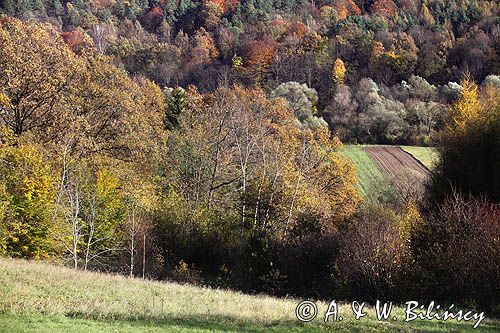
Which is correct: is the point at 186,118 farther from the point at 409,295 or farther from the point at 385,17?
the point at 385,17

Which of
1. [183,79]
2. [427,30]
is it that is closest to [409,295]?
[183,79]

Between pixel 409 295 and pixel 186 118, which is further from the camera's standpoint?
pixel 186 118

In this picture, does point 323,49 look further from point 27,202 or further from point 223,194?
point 27,202

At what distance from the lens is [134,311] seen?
41.1ft

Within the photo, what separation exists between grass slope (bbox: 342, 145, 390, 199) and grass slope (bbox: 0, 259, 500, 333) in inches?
1083

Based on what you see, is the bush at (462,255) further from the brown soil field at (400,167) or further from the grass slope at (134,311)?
the brown soil field at (400,167)

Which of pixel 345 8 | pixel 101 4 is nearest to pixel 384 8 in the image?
pixel 345 8

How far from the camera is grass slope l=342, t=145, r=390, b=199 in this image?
41.8m

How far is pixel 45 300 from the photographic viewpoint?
12.8 m

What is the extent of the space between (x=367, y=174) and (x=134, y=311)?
3807 centimetres

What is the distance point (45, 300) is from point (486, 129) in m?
21.9

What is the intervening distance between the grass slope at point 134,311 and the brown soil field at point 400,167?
82.3ft

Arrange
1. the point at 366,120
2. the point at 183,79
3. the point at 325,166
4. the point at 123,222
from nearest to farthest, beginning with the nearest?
the point at 123,222
the point at 325,166
the point at 366,120
the point at 183,79

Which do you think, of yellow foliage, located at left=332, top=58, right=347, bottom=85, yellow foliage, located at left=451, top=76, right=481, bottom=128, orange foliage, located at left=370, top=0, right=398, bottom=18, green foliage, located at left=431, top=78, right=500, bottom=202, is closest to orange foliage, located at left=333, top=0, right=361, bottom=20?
orange foliage, located at left=370, top=0, right=398, bottom=18
